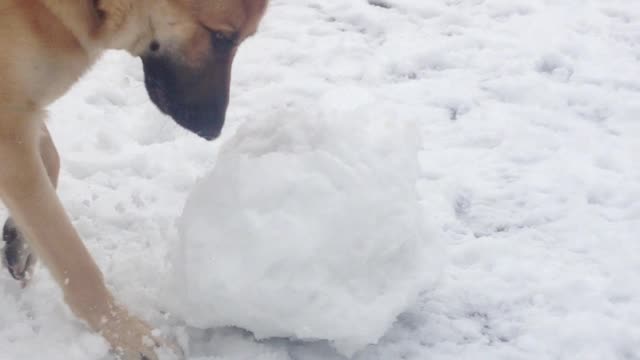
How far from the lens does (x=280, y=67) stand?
4117 millimetres

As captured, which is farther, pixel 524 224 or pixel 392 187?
pixel 524 224

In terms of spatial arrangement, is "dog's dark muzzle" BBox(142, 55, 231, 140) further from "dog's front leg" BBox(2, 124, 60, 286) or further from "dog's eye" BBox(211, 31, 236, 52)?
"dog's front leg" BBox(2, 124, 60, 286)

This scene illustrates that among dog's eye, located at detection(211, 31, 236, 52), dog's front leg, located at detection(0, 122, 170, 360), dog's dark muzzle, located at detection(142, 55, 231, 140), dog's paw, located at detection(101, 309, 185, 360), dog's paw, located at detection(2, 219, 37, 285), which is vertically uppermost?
dog's eye, located at detection(211, 31, 236, 52)

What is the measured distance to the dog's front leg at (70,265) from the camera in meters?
2.52

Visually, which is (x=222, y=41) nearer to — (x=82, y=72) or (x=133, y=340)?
(x=82, y=72)

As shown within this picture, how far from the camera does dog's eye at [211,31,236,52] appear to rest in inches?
102

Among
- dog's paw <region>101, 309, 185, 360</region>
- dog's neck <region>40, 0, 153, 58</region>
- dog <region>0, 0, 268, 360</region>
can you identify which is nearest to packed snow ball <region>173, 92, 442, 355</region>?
dog's paw <region>101, 309, 185, 360</region>

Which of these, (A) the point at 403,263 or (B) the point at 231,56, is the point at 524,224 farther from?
(B) the point at 231,56

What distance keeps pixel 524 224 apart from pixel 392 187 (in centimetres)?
74

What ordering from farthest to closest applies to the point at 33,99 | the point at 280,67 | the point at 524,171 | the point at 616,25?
1. the point at 616,25
2. the point at 280,67
3. the point at 524,171
4. the point at 33,99

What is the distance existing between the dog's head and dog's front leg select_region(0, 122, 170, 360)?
1.25 ft

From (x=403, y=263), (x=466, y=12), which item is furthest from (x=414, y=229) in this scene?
(x=466, y=12)

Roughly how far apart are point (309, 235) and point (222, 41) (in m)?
0.56

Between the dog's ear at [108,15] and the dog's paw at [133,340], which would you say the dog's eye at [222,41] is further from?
the dog's paw at [133,340]
